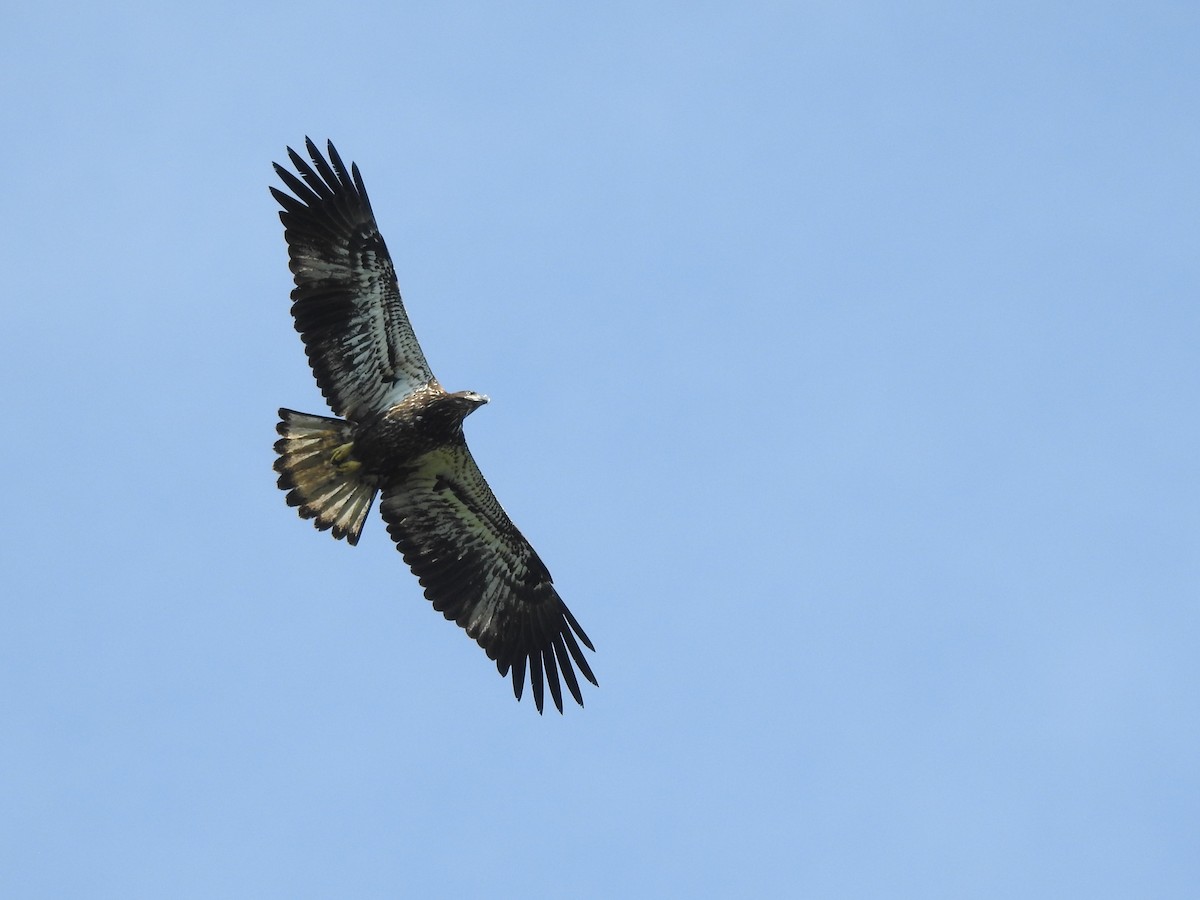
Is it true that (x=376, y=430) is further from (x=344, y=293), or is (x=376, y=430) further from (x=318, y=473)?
(x=344, y=293)

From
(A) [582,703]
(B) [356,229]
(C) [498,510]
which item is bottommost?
(A) [582,703]

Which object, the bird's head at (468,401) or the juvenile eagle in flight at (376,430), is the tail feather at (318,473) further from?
the bird's head at (468,401)

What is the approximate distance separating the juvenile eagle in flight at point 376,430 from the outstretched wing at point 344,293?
11 millimetres

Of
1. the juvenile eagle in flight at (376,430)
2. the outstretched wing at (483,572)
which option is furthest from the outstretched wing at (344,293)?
the outstretched wing at (483,572)

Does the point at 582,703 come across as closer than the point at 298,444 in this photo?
No

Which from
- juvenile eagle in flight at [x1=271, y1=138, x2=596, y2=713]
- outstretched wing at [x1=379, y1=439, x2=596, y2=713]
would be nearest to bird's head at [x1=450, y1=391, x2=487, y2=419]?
juvenile eagle in flight at [x1=271, y1=138, x2=596, y2=713]

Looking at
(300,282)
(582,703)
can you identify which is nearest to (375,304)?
(300,282)

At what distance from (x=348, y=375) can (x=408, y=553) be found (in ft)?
7.60

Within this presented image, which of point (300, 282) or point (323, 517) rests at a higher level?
point (300, 282)

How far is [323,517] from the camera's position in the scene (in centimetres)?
1836

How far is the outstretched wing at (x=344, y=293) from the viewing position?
17.8 m

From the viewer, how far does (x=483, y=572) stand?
19.4m

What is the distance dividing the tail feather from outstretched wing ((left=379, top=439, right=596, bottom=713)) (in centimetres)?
63

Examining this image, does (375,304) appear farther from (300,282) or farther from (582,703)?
(582,703)
